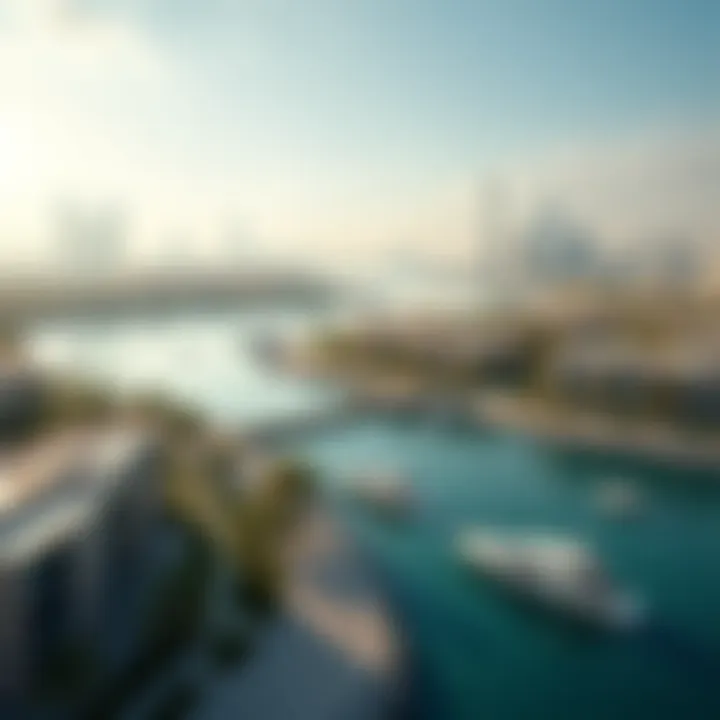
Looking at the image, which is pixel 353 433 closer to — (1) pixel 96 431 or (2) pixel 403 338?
(2) pixel 403 338

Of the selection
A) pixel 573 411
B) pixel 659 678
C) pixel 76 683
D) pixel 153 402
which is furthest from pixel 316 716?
pixel 573 411

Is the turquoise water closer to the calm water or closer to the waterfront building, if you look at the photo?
the calm water

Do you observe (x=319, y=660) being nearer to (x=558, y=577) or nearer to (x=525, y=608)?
(x=525, y=608)

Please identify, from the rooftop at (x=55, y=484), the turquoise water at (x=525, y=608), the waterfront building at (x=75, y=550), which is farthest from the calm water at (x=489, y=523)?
the waterfront building at (x=75, y=550)

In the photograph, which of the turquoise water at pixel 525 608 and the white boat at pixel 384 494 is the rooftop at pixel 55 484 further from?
the white boat at pixel 384 494

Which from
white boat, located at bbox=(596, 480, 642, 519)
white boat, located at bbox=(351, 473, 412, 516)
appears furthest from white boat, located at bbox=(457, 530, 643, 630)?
white boat, located at bbox=(596, 480, 642, 519)

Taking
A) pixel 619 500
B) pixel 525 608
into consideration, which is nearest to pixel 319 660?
pixel 525 608

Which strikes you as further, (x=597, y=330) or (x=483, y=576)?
(x=597, y=330)
